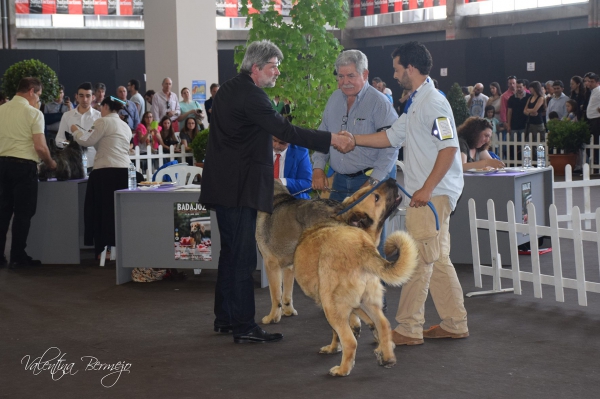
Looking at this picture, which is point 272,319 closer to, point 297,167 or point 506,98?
point 297,167

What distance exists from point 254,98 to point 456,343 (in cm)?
203

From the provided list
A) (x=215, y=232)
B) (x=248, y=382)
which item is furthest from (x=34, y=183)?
(x=248, y=382)

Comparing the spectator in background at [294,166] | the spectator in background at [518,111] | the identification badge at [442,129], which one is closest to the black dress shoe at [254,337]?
the spectator in background at [294,166]

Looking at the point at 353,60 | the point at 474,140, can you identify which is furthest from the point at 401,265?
the point at 474,140

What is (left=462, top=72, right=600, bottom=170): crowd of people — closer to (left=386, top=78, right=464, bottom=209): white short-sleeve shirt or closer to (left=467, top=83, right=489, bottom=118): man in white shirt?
(left=467, top=83, right=489, bottom=118): man in white shirt

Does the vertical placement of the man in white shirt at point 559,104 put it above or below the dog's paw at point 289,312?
above

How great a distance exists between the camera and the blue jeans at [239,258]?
15.9 feet

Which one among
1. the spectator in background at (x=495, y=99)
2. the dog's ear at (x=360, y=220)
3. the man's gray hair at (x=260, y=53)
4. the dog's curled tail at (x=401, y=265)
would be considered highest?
the spectator in background at (x=495, y=99)

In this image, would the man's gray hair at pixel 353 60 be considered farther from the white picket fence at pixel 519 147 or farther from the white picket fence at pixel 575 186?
the white picket fence at pixel 519 147

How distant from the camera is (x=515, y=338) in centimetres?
496

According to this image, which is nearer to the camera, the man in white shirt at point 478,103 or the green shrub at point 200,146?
the green shrub at point 200,146

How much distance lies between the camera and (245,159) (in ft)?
15.7

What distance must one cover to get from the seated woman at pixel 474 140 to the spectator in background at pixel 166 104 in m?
7.23

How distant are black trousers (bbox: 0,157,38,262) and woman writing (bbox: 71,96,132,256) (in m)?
0.57
